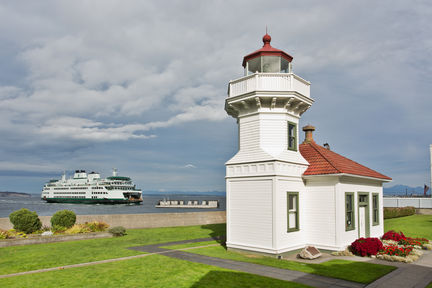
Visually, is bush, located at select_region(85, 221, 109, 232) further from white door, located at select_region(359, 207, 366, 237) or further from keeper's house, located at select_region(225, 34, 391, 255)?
white door, located at select_region(359, 207, 366, 237)

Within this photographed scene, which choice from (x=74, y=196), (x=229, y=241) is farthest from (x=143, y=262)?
(x=74, y=196)

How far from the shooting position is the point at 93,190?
380 ft

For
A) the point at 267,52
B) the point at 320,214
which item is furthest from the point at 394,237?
the point at 267,52

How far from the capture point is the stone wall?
74.7 feet

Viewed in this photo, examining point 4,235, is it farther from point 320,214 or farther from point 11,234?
point 320,214

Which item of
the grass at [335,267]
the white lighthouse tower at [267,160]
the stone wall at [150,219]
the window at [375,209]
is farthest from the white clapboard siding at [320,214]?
the stone wall at [150,219]

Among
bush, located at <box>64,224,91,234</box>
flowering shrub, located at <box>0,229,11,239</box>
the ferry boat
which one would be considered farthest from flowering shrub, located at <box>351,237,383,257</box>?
the ferry boat

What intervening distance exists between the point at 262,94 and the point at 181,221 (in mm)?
16718

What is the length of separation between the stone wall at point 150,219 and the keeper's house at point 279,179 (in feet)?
37.6

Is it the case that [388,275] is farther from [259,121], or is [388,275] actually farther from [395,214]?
[395,214]

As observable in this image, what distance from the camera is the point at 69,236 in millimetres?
18766

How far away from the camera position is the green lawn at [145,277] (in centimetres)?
977

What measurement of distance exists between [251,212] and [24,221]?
13552mm

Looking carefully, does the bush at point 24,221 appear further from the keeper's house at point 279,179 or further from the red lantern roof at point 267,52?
the red lantern roof at point 267,52
